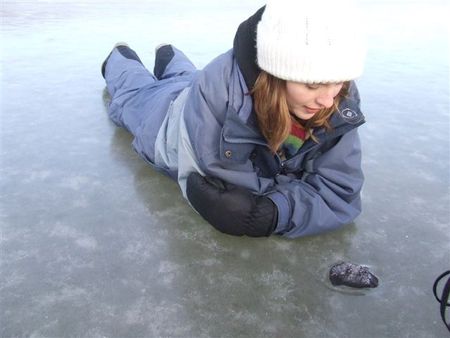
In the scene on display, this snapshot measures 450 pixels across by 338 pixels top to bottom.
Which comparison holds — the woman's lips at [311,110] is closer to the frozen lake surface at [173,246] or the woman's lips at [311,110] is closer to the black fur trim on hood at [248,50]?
the black fur trim on hood at [248,50]

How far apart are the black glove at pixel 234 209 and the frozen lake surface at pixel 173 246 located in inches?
2.3

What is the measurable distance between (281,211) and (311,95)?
322 millimetres

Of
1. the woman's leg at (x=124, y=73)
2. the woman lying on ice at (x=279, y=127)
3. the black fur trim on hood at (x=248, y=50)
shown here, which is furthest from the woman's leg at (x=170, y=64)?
the black fur trim on hood at (x=248, y=50)

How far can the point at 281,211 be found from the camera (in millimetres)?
1221

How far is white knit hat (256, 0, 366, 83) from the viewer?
1.00 metres

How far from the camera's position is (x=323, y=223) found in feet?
4.09

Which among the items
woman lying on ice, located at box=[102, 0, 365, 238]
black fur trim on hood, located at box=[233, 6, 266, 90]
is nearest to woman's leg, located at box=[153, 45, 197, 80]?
woman lying on ice, located at box=[102, 0, 365, 238]

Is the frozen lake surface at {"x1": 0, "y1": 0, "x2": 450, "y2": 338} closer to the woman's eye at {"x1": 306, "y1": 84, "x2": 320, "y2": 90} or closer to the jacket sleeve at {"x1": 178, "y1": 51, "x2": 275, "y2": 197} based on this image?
the jacket sleeve at {"x1": 178, "y1": 51, "x2": 275, "y2": 197}

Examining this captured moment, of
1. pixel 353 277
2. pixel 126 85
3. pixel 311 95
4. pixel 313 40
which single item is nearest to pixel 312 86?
pixel 311 95

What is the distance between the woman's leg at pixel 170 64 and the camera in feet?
7.22

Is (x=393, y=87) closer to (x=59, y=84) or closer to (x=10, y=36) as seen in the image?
(x=59, y=84)

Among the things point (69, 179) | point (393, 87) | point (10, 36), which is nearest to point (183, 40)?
point (10, 36)

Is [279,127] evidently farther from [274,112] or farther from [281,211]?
[281,211]

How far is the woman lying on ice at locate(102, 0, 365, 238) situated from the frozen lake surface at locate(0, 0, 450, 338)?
4.0 inches
